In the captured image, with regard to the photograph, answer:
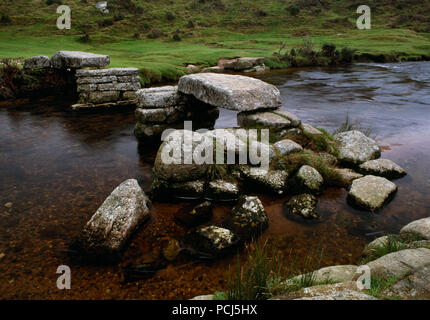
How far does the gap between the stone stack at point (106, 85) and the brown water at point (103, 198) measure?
1.21 m


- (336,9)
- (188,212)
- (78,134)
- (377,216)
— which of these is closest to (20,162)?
(78,134)

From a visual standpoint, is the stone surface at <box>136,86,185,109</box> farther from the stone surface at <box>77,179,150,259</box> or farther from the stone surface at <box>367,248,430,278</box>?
the stone surface at <box>367,248,430,278</box>

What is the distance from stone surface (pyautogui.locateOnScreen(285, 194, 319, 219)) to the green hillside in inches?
588

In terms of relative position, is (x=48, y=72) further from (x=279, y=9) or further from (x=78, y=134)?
(x=279, y=9)

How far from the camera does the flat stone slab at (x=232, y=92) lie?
796 centimetres

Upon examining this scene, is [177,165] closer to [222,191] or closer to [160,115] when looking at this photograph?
[222,191]

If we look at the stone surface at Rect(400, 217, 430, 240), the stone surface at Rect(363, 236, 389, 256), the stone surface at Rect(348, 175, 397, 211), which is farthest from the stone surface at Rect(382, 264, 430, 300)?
the stone surface at Rect(348, 175, 397, 211)

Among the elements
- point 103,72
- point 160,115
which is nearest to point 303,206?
point 160,115

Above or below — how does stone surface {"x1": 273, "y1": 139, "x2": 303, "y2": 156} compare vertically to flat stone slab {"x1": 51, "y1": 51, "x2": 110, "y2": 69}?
below

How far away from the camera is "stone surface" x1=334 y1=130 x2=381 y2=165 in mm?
7832

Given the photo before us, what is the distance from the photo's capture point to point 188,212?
18.9 ft

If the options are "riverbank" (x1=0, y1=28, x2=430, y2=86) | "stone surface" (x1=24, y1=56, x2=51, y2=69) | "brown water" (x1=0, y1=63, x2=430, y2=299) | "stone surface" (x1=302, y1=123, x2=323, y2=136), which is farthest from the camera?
"riverbank" (x1=0, y1=28, x2=430, y2=86)

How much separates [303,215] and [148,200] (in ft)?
10.3

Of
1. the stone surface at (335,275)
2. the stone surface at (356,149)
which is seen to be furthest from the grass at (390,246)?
the stone surface at (356,149)
